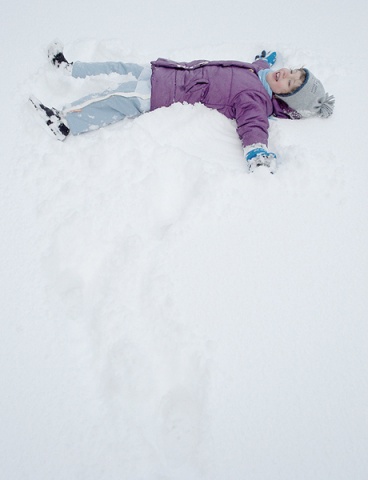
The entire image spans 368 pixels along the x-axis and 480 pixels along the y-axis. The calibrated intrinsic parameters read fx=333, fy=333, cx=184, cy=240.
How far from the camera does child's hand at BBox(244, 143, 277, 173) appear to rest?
1.36 meters

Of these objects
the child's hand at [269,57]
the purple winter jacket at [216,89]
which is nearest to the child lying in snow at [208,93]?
the purple winter jacket at [216,89]

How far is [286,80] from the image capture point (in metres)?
1.62

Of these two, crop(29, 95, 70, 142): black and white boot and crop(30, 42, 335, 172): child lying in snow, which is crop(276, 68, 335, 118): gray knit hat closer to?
crop(30, 42, 335, 172): child lying in snow

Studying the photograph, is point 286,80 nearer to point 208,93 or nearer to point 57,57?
point 208,93

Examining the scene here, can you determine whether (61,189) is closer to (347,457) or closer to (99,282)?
(99,282)

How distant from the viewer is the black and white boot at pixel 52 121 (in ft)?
4.71

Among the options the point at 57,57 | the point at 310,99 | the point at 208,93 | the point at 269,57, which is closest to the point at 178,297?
the point at 208,93

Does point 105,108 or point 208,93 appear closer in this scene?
point 105,108

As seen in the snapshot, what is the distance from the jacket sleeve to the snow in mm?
82

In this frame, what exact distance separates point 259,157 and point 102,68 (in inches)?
36.2

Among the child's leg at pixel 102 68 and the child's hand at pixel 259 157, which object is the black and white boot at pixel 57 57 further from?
the child's hand at pixel 259 157

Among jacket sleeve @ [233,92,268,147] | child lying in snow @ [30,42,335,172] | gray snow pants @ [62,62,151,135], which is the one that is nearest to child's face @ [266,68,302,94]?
child lying in snow @ [30,42,335,172]

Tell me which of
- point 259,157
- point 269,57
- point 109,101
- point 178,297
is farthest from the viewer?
point 269,57

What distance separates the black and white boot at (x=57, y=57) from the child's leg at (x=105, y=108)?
0.98 feet
